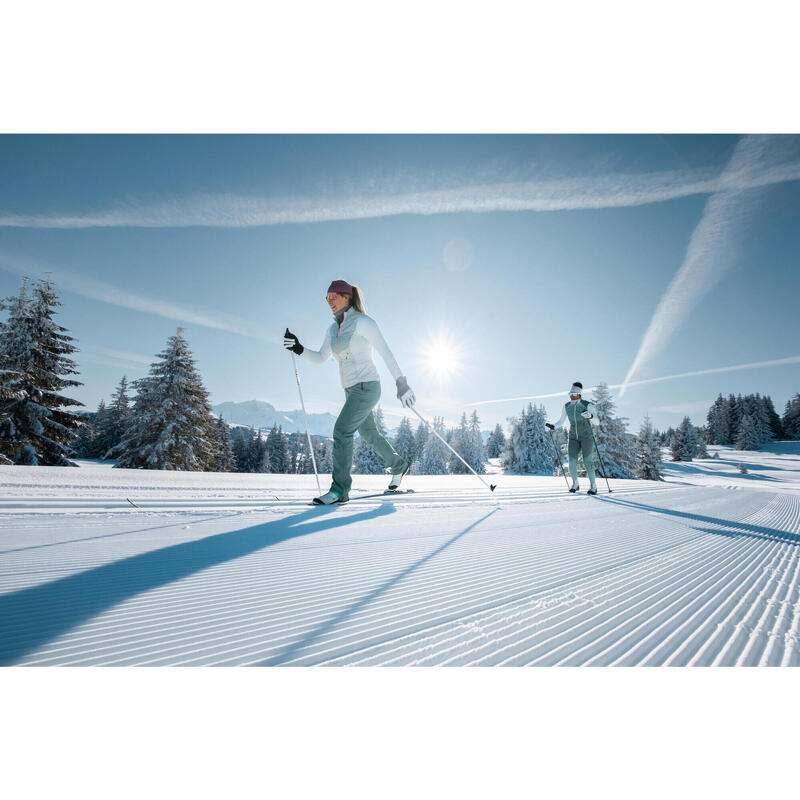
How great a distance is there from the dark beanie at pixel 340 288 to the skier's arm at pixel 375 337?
13.8 inches

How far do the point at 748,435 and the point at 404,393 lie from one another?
43.5 meters

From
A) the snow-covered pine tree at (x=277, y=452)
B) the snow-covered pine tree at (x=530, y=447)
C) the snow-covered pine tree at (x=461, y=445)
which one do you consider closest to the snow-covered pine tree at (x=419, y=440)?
the snow-covered pine tree at (x=461, y=445)

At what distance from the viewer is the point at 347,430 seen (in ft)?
11.4

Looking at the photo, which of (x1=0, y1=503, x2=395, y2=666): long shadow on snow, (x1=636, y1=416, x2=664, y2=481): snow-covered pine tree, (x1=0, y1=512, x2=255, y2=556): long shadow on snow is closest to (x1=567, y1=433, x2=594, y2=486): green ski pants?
(x1=0, y1=503, x2=395, y2=666): long shadow on snow

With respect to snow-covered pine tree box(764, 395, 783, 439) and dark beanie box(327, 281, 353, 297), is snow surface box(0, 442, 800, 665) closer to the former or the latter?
dark beanie box(327, 281, 353, 297)

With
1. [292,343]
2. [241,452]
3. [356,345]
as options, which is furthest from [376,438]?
[241,452]

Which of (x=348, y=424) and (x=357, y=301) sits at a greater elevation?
(x=357, y=301)

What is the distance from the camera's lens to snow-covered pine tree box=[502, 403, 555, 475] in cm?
3647

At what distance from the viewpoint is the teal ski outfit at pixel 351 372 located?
136 inches

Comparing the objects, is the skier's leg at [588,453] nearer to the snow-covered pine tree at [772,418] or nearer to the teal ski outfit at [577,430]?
the teal ski outfit at [577,430]

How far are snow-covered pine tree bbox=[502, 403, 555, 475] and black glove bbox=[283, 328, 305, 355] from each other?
36.3 meters

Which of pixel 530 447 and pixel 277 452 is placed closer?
pixel 530 447

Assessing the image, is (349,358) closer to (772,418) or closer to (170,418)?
(170,418)
